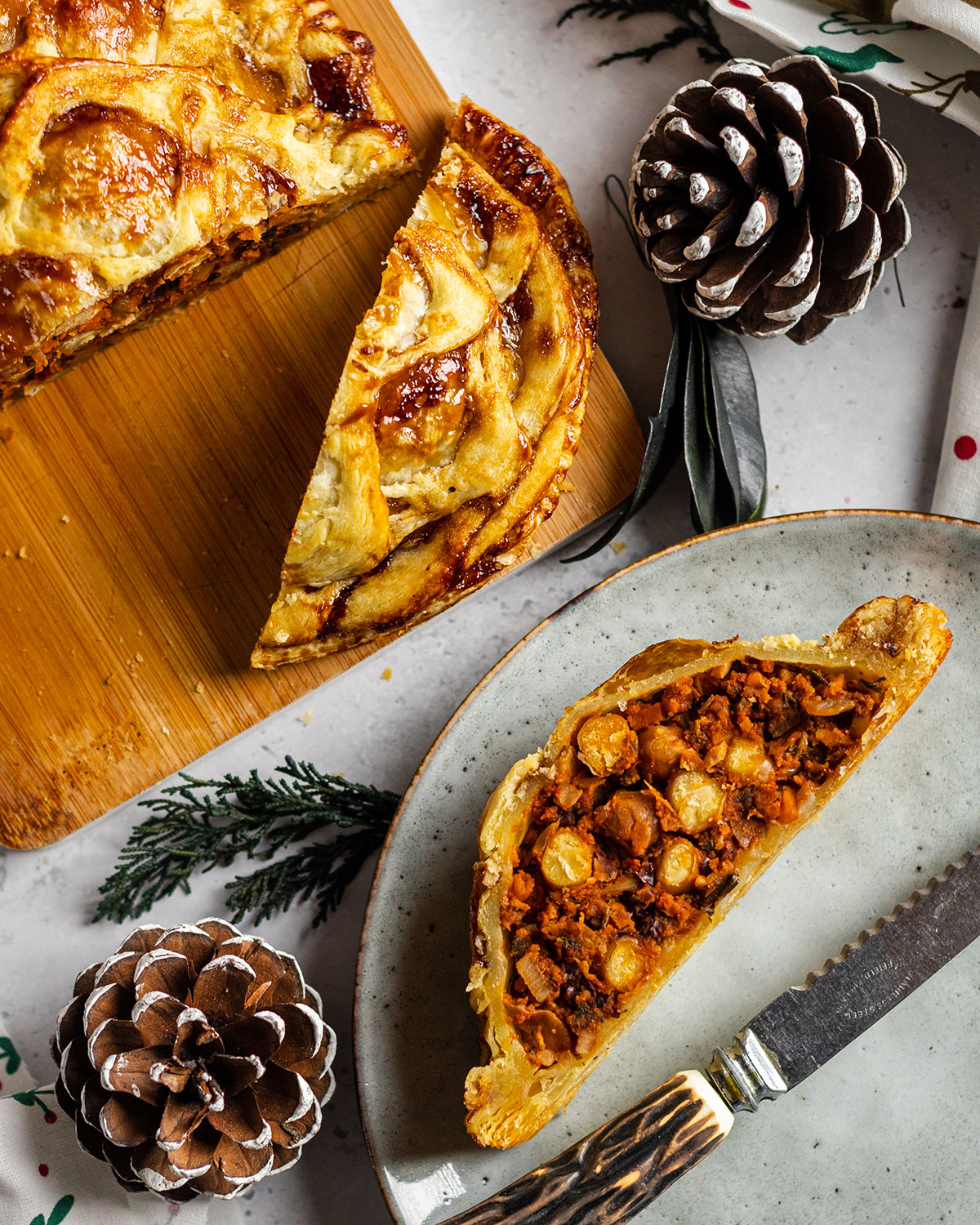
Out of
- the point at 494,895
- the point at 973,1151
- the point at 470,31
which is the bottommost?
the point at 973,1151

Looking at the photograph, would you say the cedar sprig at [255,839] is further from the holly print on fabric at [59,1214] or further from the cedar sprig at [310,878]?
the holly print on fabric at [59,1214]

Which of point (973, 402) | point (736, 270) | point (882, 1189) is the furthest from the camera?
point (973, 402)

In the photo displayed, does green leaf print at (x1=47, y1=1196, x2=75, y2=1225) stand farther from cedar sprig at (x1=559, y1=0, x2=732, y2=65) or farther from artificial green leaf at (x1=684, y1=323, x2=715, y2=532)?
cedar sprig at (x1=559, y1=0, x2=732, y2=65)

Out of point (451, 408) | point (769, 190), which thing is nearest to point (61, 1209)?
point (451, 408)

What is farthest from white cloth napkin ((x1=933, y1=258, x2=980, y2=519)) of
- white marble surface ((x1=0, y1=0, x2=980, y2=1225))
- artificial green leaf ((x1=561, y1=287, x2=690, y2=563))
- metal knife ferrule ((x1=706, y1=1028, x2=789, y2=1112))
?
metal knife ferrule ((x1=706, y1=1028, x2=789, y2=1112))

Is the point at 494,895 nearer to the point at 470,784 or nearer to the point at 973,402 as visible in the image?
the point at 470,784

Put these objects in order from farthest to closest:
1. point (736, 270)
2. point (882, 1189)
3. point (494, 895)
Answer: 1. point (882, 1189)
2. point (736, 270)
3. point (494, 895)

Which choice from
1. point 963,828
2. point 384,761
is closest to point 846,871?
point 963,828
